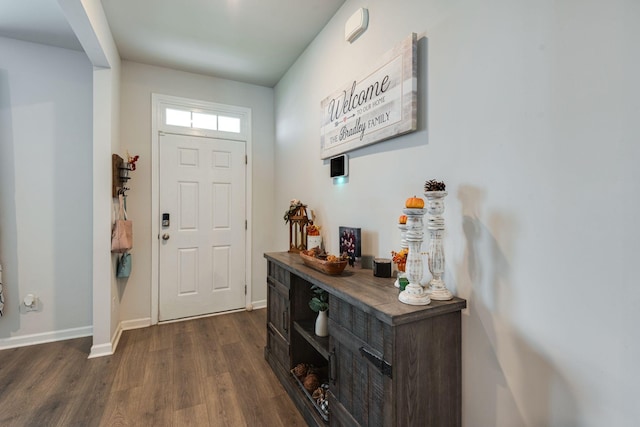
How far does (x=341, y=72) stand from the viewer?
7.25 feet

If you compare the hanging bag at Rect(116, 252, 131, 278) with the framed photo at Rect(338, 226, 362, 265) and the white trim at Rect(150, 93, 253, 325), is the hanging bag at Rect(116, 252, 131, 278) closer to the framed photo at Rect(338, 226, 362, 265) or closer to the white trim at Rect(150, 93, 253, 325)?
the white trim at Rect(150, 93, 253, 325)

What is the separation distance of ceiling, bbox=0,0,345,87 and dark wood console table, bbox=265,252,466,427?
2.04 metres

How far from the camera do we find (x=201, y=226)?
11.0 ft

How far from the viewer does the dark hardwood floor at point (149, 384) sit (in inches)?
69.2

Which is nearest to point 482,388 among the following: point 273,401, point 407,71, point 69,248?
point 273,401

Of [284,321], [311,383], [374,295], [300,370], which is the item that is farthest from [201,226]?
[374,295]

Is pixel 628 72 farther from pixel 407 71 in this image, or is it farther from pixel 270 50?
pixel 270 50

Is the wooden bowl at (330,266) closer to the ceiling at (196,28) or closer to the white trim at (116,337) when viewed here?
the ceiling at (196,28)

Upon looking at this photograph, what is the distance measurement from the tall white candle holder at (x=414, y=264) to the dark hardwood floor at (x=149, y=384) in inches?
44.8

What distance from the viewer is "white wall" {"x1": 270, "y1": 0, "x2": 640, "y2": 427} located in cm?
85

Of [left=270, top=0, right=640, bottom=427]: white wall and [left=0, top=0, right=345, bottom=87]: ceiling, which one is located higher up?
[left=0, top=0, right=345, bottom=87]: ceiling

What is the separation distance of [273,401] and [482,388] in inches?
50.7

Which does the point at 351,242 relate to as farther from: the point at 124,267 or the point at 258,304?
the point at 124,267

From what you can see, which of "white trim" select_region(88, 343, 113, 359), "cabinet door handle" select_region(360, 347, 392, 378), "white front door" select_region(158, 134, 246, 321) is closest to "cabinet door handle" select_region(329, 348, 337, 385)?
"cabinet door handle" select_region(360, 347, 392, 378)
